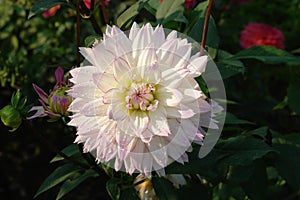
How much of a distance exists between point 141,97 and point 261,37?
105 cm

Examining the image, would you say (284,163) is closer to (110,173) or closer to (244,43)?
(110,173)

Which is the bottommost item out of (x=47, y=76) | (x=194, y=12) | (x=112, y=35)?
(x=47, y=76)

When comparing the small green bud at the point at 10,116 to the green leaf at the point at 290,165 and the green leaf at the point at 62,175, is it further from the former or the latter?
the green leaf at the point at 290,165

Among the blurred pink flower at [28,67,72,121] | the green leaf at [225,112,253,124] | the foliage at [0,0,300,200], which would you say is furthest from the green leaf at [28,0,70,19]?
the green leaf at [225,112,253,124]

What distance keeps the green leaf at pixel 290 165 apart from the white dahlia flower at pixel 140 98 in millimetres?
393

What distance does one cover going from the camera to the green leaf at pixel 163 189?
908mm

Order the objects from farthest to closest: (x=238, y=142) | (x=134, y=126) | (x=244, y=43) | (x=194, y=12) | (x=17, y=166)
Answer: (x=17, y=166), (x=244, y=43), (x=194, y=12), (x=238, y=142), (x=134, y=126)

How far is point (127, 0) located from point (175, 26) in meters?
0.82

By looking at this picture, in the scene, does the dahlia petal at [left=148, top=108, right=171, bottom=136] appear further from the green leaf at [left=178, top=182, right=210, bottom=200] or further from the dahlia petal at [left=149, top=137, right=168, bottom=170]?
the green leaf at [left=178, top=182, right=210, bottom=200]

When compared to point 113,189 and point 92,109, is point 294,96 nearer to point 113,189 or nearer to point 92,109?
point 113,189

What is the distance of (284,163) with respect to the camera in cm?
105

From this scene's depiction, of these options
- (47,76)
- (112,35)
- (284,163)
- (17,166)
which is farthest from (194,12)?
(17,166)

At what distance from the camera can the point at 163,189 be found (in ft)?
3.02

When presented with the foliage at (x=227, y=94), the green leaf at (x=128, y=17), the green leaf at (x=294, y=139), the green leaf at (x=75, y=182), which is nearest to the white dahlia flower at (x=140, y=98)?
the foliage at (x=227, y=94)
